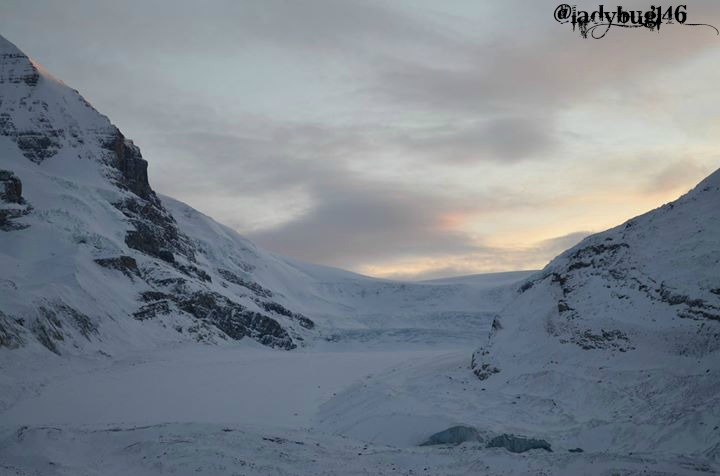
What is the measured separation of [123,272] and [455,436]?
5551 centimetres

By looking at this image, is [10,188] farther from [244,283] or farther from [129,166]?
[244,283]

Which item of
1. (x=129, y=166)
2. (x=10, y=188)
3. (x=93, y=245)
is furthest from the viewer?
(x=129, y=166)

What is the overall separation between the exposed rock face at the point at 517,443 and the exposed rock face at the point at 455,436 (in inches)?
41.3

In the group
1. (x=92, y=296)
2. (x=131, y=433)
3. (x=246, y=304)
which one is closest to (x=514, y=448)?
(x=131, y=433)

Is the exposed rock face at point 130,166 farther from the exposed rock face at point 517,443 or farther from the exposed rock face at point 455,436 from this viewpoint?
the exposed rock face at point 517,443

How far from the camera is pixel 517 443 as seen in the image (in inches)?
1187

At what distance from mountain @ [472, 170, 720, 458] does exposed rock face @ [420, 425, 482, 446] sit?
270 cm

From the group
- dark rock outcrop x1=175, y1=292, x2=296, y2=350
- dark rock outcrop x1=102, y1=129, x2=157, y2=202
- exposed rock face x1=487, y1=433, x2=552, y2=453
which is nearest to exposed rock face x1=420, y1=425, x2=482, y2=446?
exposed rock face x1=487, y1=433, x2=552, y2=453

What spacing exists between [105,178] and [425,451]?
85938 mm

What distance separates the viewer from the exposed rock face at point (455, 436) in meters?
31.9

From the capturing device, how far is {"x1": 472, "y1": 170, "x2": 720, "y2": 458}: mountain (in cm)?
3008

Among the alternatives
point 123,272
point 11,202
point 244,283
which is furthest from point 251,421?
point 244,283

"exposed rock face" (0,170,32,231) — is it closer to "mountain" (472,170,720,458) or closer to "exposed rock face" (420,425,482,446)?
"mountain" (472,170,720,458)

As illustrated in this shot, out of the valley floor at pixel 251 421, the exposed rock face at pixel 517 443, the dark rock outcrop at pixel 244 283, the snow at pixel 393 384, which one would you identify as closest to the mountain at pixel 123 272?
the dark rock outcrop at pixel 244 283
